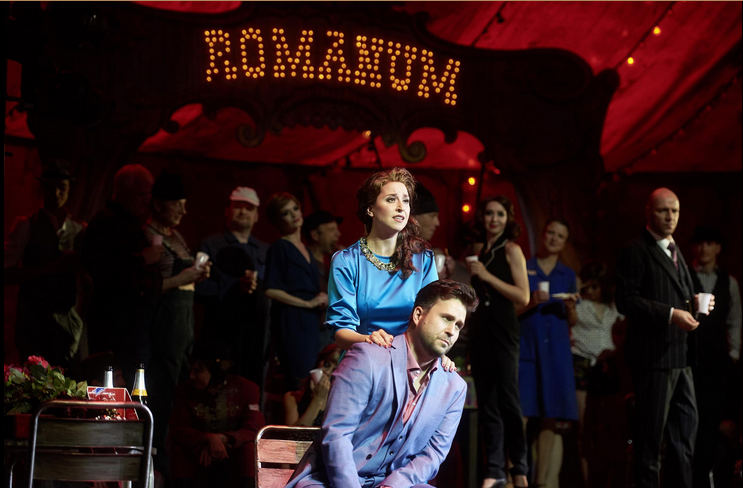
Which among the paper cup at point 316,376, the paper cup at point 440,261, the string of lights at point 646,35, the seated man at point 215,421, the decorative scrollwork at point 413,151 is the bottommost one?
the seated man at point 215,421

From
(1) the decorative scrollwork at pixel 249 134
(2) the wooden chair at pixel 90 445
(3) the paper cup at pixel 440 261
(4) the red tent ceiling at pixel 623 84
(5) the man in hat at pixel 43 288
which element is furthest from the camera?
(4) the red tent ceiling at pixel 623 84

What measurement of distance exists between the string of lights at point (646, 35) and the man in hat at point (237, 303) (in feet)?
11.9

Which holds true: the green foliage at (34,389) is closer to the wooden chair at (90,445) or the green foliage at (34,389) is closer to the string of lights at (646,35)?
the wooden chair at (90,445)

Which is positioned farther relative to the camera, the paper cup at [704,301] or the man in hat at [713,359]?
the man in hat at [713,359]

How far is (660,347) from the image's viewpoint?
530 centimetres

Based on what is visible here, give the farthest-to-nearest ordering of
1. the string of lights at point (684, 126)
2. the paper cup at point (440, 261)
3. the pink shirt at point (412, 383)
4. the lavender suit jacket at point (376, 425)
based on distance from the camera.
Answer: the string of lights at point (684, 126) → the paper cup at point (440, 261) → the pink shirt at point (412, 383) → the lavender suit jacket at point (376, 425)

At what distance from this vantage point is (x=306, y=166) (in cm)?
896

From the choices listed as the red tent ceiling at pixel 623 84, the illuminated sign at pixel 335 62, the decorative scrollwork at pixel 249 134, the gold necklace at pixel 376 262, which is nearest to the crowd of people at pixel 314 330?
the decorative scrollwork at pixel 249 134

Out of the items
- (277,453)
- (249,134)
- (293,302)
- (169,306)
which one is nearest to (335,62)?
(249,134)

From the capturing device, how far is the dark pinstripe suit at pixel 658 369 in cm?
524

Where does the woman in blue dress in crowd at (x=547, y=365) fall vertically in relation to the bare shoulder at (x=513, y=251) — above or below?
below

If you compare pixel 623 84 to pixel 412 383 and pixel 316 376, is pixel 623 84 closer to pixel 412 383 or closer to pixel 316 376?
pixel 316 376

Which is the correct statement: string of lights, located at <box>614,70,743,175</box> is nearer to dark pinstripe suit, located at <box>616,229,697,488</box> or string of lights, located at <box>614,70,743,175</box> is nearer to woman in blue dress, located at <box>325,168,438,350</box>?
dark pinstripe suit, located at <box>616,229,697,488</box>

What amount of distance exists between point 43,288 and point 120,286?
612mm
